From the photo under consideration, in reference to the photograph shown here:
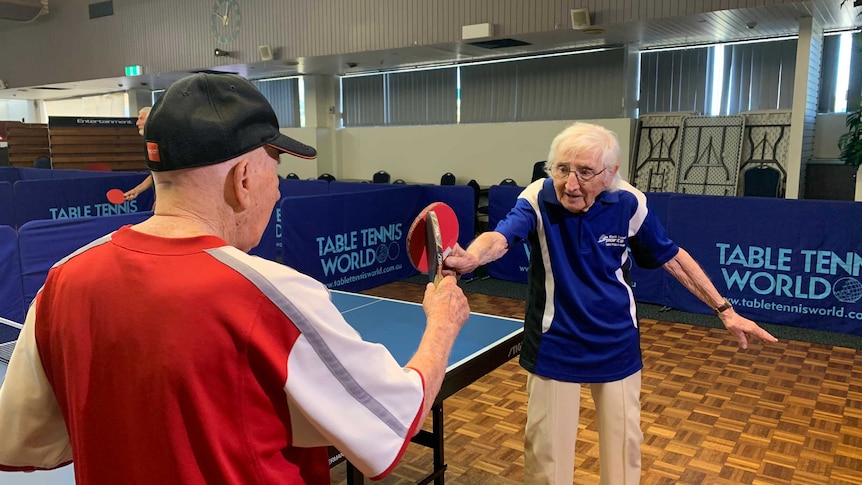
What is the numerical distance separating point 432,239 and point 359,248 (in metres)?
5.32

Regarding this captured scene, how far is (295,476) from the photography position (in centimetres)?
95

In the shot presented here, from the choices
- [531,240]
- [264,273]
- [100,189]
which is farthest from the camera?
[100,189]

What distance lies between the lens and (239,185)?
0.95 m

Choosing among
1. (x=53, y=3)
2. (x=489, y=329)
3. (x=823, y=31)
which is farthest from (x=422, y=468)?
(x=53, y=3)

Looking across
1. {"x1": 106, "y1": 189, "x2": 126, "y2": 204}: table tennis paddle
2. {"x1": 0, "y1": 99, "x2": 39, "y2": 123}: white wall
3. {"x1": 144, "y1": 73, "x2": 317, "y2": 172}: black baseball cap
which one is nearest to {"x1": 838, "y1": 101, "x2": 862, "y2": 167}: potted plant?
{"x1": 106, "y1": 189, "x2": 126, "y2": 204}: table tennis paddle

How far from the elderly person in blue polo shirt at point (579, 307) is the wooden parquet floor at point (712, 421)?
0.94 metres

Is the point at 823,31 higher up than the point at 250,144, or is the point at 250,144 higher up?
the point at 823,31

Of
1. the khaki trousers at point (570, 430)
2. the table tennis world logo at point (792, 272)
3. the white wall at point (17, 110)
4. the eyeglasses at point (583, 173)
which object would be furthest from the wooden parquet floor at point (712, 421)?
the white wall at point (17, 110)

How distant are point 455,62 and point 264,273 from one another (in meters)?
12.4

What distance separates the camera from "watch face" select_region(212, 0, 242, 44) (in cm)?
1295

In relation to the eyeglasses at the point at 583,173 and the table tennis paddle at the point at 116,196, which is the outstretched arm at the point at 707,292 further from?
the table tennis paddle at the point at 116,196

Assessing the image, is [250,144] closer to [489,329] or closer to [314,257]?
[489,329]

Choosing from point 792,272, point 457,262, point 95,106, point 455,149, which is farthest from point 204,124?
point 95,106

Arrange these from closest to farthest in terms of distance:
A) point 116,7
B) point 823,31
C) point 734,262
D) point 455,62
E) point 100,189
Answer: point 734,262 → point 100,189 → point 823,31 → point 455,62 → point 116,7
